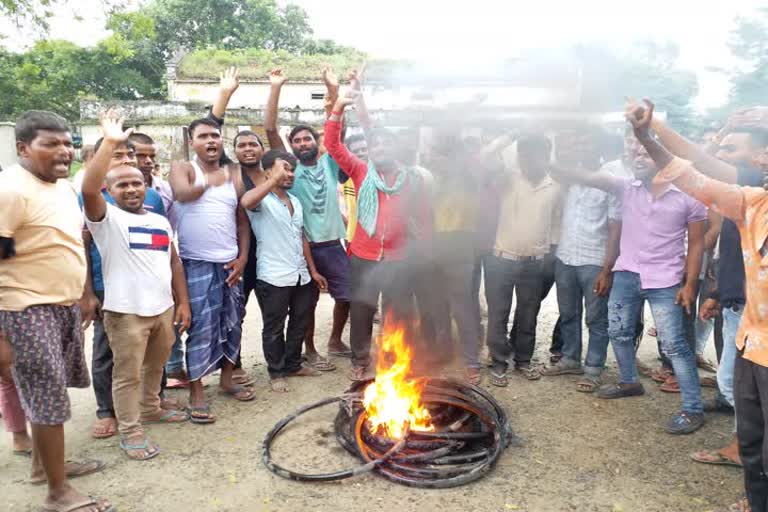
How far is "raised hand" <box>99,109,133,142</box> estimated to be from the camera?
3.04 meters

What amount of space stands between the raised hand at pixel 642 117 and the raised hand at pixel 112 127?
9.80 feet

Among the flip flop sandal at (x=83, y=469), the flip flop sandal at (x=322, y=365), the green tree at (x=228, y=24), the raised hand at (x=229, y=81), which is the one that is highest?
the green tree at (x=228, y=24)

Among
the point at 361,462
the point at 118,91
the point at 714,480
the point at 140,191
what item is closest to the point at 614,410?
the point at 714,480

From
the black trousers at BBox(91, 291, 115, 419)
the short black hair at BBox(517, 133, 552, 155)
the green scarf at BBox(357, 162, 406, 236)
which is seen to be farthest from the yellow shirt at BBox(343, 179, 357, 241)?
the black trousers at BBox(91, 291, 115, 419)

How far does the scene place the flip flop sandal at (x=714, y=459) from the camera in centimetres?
349

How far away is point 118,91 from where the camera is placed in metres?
35.2

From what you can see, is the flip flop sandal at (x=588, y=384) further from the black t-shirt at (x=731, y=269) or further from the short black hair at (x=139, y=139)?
the short black hair at (x=139, y=139)

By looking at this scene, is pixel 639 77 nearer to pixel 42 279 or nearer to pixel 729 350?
pixel 729 350

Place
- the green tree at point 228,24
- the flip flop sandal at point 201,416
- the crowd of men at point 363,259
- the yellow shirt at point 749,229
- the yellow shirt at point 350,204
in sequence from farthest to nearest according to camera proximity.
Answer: the green tree at point 228,24 < the yellow shirt at point 350,204 < the flip flop sandal at point 201,416 < the crowd of men at point 363,259 < the yellow shirt at point 749,229

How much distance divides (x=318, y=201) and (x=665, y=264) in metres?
3.06

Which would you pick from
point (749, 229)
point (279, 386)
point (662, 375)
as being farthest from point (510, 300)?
point (749, 229)

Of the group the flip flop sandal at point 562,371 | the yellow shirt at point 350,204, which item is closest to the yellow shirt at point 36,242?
the yellow shirt at point 350,204

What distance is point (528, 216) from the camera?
15.4 ft

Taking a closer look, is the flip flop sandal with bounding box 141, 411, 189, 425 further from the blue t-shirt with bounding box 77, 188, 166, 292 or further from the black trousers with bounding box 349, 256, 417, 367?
the black trousers with bounding box 349, 256, 417, 367
